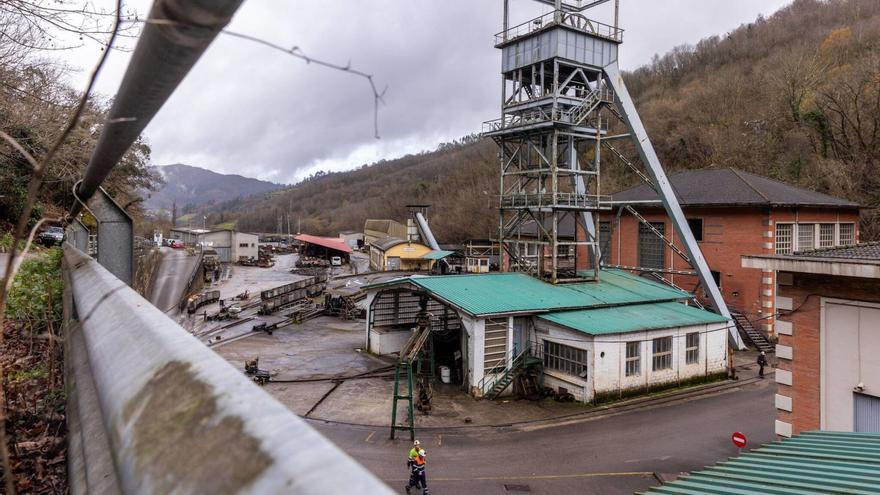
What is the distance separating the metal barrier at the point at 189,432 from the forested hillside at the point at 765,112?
1135 inches

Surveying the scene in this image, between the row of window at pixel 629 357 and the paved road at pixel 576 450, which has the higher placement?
the row of window at pixel 629 357

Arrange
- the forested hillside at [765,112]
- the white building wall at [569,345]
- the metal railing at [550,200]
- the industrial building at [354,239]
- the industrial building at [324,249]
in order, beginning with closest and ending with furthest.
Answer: the white building wall at [569,345], the metal railing at [550,200], the forested hillside at [765,112], the industrial building at [324,249], the industrial building at [354,239]

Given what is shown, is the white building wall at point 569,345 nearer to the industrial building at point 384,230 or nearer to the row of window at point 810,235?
the row of window at point 810,235

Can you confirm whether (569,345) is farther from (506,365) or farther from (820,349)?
(820,349)

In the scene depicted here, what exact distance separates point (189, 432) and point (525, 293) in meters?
20.9

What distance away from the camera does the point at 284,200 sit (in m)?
188

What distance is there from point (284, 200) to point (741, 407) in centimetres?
18302

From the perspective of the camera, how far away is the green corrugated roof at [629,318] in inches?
733

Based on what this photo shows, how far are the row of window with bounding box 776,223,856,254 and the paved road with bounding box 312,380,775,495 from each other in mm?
14569

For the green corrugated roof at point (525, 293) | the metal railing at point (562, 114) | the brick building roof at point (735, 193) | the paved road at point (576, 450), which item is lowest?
the paved road at point (576, 450)

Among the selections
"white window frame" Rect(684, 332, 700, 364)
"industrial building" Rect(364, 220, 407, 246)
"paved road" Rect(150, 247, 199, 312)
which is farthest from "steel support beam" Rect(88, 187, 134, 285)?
"industrial building" Rect(364, 220, 407, 246)

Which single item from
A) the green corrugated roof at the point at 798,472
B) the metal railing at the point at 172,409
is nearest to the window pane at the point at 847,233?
the green corrugated roof at the point at 798,472

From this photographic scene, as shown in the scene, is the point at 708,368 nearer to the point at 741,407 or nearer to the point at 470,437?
the point at 741,407

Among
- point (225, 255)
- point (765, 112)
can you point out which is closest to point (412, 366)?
point (765, 112)
